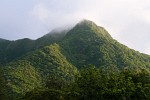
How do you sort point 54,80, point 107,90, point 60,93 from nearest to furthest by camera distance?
point 107,90 → point 60,93 → point 54,80

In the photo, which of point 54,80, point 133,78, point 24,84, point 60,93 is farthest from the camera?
point 24,84

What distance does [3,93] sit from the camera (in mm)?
100875

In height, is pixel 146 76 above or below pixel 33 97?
above

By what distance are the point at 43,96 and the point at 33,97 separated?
118 inches

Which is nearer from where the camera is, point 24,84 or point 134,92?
point 134,92

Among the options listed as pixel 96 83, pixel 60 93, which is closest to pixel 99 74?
pixel 96 83

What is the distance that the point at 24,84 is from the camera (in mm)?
191125

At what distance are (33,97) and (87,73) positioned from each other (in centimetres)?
4252

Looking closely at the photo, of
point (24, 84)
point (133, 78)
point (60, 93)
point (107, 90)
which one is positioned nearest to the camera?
point (107, 90)

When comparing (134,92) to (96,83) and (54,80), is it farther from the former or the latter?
(54,80)

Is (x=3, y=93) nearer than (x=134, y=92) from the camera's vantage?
No

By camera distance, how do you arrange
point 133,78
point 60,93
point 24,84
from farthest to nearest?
1. point 24,84
2. point 60,93
3. point 133,78

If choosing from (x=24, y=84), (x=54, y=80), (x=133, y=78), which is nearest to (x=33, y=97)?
(x=54, y=80)

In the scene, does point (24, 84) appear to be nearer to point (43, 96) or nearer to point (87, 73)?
point (43, 96)
